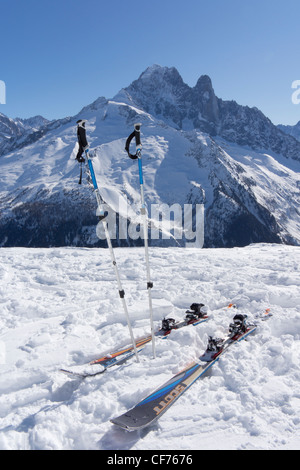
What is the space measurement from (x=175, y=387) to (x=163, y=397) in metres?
0.42

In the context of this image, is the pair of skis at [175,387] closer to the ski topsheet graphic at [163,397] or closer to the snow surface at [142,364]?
the ski topsheet graphic at [163,397]

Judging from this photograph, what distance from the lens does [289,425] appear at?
518 cm

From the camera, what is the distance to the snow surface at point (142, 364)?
5051mm

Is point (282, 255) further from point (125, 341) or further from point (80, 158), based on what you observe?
point (80, 158)

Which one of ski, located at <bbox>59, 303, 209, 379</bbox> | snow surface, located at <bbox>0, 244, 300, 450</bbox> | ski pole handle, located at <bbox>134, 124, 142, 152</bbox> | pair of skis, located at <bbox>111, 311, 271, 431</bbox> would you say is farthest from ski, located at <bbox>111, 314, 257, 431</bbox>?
ski pole handle, located at <bbox>134, 124, 142, 152</bbox>

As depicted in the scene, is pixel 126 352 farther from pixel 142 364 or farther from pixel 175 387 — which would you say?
pixel 175 387

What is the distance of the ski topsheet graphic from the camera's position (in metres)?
5.13

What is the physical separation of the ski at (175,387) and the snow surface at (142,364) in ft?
0.54

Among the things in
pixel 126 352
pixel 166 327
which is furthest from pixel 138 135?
pixel 166 327

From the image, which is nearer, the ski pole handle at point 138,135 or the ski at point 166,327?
the ski pole handle at point 138,135

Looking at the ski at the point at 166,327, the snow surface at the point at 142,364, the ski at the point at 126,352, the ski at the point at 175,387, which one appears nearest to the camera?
the snow surface at the point at 142,364

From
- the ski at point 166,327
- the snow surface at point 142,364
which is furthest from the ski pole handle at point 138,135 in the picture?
the ski at point 166,327

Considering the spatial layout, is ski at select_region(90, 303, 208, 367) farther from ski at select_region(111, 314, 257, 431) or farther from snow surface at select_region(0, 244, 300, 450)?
ski at select_region(111, 314, 257, 431)
